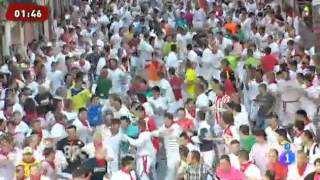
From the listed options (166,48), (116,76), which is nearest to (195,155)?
(116,76)

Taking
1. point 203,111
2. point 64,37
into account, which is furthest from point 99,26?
point 203,111

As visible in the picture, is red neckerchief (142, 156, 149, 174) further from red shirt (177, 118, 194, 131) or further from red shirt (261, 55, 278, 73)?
red shirt (261, 55, 278, 73)

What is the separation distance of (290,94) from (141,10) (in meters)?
15.2

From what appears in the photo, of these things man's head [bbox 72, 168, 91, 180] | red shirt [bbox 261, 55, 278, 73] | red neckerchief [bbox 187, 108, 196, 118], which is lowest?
man's head [bbox 72, 168, 91, 180]

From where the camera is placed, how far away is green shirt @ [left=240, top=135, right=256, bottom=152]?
15.2 m

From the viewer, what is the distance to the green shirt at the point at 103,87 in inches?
826

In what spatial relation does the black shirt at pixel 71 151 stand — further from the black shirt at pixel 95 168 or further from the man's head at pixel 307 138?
the man's head at pixel 307 138

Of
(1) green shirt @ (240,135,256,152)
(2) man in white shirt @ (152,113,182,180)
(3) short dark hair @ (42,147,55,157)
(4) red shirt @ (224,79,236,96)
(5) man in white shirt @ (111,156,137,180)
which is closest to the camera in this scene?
(5) man in white shirt @ (111,156,137,180)

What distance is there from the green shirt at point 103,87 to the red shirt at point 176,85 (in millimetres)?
1222

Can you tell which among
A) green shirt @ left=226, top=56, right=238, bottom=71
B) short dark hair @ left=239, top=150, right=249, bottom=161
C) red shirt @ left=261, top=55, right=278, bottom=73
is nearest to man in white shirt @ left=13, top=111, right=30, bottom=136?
short dark hair @ left=239, top=150, right=249, bottom=161

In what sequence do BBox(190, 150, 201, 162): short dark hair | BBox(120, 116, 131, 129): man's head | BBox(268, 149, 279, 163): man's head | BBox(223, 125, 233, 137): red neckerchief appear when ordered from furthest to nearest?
BBox(120, 116, 131, 129): man's head → BBox(223, 125, 233, 137): red neckerchief → BBox(190, 150, 201, 162): short dark hair → BBox(268, 149, 279, 163): man's head

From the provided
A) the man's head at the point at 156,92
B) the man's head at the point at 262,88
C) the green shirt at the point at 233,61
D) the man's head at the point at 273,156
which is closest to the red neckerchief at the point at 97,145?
the man's head at the point at 273,156

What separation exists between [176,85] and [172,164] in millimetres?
5365

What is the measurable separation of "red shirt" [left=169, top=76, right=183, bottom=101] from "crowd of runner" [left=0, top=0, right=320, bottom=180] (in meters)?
0.03
